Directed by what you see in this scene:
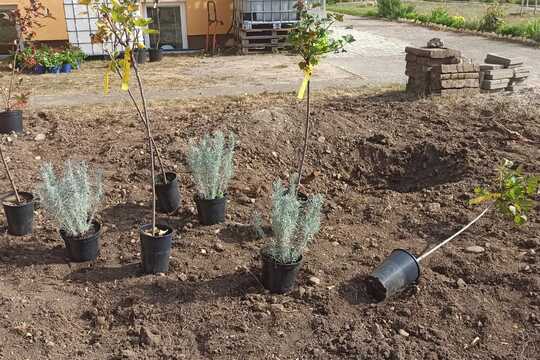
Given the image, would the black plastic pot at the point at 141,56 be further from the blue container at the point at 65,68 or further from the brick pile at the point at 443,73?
the brick pile at the point at 443,73

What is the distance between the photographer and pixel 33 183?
16.0 ft

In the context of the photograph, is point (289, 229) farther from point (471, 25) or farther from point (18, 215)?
point (471, 25)

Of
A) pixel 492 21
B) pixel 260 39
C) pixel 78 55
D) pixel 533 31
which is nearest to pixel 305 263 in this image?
pixel 78 55

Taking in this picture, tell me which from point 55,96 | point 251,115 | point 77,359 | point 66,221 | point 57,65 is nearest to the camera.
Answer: point 77,359

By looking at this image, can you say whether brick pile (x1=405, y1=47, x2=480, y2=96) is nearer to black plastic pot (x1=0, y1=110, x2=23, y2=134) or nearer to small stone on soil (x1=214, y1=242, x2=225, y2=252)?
small stone on soil (x1=214, y1=242, x2=225, y2=252)

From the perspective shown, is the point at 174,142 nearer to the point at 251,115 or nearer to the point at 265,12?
the point at 251,115

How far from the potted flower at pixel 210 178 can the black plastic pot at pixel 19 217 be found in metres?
1.21

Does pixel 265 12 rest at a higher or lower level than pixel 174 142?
higher

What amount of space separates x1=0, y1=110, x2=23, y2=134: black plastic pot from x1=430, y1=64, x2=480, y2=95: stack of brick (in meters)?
5.15

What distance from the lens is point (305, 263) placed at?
3.63m

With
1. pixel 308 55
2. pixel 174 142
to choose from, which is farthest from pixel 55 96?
pixel 308 55

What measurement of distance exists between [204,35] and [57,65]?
3769 mm

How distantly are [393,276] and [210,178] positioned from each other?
1548 mm

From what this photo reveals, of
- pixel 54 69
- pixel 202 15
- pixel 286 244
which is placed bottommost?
pixel 286 244
